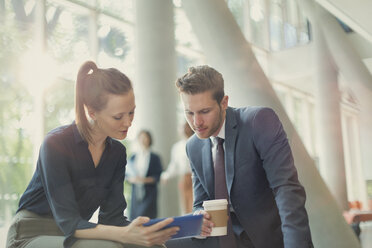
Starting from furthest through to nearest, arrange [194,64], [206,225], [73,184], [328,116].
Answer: [328,116]
[194,64]
[206,225]
[73,184]

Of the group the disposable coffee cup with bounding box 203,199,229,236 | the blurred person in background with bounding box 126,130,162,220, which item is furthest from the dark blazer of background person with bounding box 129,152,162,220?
the disposable coffee cup with bounding box 203,199,229,236

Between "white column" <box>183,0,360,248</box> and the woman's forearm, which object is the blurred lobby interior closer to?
"white column" <box>183,0,360,248</box>

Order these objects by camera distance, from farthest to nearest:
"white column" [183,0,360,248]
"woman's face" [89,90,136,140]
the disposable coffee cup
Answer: "white column" [183,0,360,248] < the disposable coffee cup < "woman's face" [89,90,136,140]

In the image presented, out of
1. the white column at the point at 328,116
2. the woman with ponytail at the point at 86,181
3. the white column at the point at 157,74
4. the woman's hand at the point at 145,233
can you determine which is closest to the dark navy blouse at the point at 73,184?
the woman with ponytail at the point at 86,181

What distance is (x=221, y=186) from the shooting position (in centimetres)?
183

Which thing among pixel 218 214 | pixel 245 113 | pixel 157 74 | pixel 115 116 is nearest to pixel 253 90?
pixel 245 113

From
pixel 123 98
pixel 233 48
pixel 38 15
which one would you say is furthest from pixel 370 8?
pixel 123 98

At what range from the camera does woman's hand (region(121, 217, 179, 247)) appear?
136 cm

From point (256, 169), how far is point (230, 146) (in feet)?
0.45

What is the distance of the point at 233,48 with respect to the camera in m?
3.10

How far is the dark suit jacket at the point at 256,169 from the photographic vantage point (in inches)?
66.9

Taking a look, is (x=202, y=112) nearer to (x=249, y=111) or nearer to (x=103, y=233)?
(x=249, y=111)

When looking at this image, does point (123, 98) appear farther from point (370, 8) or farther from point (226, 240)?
point (370, 8)

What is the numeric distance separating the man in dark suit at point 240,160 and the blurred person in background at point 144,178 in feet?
8.34
